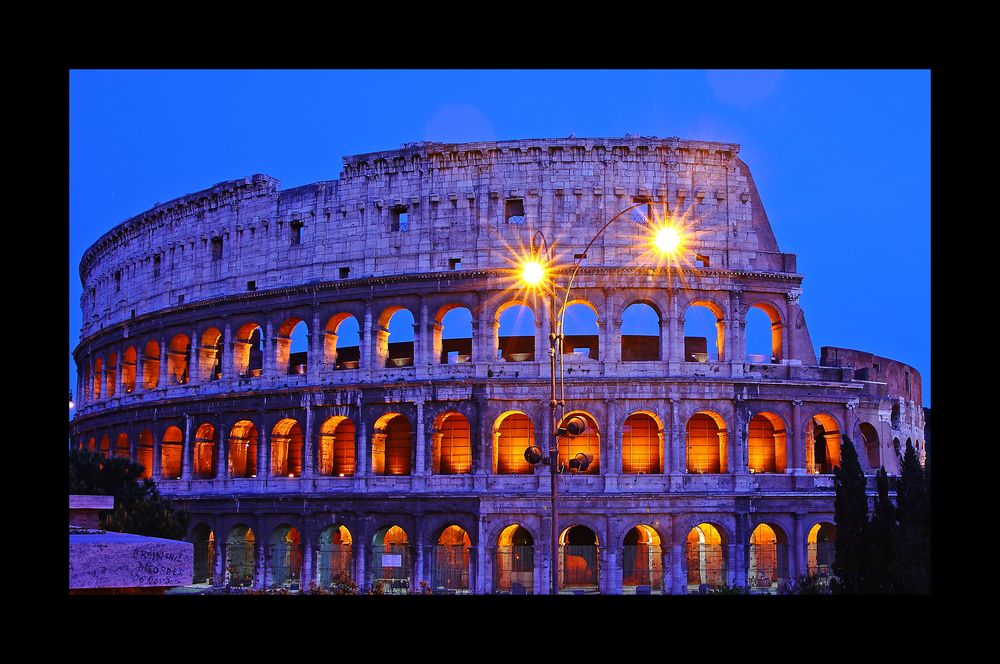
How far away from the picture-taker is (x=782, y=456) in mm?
31750

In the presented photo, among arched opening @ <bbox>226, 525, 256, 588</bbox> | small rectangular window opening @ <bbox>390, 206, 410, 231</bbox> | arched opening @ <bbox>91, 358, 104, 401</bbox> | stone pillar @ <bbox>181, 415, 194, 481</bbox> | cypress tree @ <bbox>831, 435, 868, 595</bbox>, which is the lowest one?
arched opening @ <bbox>226, 525, 256, 588</bbox>

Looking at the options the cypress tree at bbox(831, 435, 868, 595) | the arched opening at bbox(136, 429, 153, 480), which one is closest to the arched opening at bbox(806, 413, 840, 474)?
the cypress tree at bbox(831, 435, 868, 595)

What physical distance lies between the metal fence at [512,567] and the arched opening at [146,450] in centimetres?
1534

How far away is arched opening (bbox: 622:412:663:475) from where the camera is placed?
3216 cm

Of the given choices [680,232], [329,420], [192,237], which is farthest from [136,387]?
[680,232]

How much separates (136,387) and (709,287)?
22273mm

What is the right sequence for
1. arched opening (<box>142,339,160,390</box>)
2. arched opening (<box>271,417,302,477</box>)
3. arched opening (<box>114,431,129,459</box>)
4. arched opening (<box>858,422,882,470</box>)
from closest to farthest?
arched opening (<box>858,422,882,470</box>)
arched opening (<box>271,417,302,477</box>)
arched opening (<box>142,339,160,390</box>)
arched opening (<box>114,431,129,459</box>)

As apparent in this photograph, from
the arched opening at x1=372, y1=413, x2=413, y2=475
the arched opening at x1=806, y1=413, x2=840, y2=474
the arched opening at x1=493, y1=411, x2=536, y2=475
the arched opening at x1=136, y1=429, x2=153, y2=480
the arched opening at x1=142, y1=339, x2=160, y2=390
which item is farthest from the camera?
the arched opening at x1=142, y1=339, x2=160, y2=390

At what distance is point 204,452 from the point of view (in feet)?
120

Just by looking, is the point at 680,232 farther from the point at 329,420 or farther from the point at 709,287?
the point at 329,420

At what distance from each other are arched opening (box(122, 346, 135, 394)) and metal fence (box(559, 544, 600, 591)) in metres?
19.9

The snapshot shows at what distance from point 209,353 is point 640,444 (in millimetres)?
16193

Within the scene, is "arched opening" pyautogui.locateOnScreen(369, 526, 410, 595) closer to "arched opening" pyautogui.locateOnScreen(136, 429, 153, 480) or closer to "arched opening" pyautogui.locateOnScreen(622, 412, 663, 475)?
"arched opening" pyautogui.locateOnScreen(622, 412, 663, 475)
